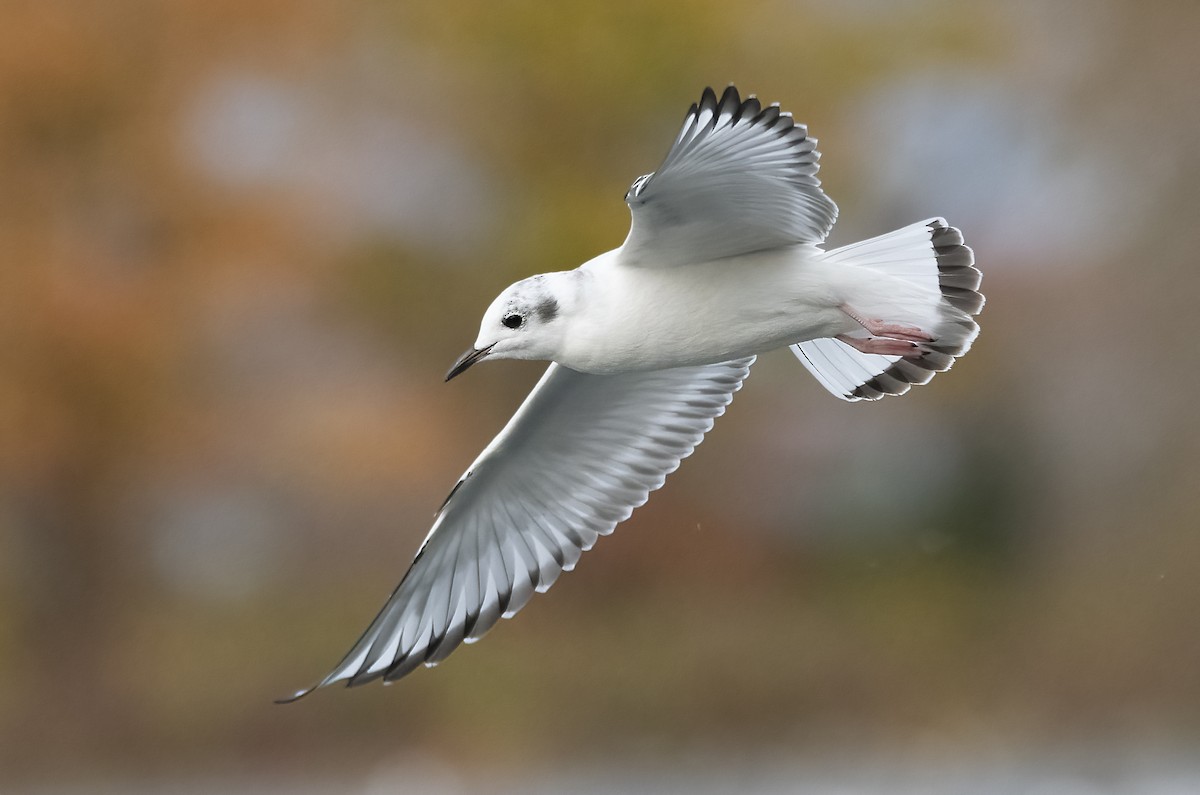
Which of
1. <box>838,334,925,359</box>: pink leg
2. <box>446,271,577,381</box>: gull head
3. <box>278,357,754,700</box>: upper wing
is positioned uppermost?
<box>838,334,925,359</box>: pink leg

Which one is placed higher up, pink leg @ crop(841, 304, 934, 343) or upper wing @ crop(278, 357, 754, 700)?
pink leg @ crop(841, 304, 934, 343)

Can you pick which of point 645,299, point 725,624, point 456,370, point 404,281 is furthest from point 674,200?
point 725,624

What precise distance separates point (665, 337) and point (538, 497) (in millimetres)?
581

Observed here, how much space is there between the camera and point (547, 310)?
2232 mm

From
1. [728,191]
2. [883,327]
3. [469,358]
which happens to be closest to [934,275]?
[883,327]

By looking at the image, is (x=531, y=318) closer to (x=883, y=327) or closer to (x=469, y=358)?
(x=469, y=358)

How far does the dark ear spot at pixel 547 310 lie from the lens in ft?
7.32

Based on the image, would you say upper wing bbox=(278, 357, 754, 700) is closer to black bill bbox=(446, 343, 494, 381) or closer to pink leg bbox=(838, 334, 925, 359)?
black bill bbox=(446, 343, 494, 381)

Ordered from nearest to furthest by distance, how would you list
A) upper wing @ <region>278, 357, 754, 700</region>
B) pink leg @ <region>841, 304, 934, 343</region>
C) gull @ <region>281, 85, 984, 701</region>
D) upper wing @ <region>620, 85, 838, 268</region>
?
upper wing @ <region>620, 85, 838, 268</region>
gull @ <region>281, 85, 984, 701</region>
pink leg @ <region>841, 304, 934, 343</region>
upper wing @ <region>278, 357, 754, 700</region>

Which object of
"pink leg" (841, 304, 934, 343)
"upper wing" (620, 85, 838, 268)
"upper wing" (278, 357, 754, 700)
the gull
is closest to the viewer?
"upper wing" (620, 85, 838, 268)

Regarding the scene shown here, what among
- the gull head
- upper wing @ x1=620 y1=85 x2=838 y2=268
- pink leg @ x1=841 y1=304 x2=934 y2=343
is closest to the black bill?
the gull head

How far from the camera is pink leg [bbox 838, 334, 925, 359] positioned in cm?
232

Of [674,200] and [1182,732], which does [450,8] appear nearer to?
[1182,732]

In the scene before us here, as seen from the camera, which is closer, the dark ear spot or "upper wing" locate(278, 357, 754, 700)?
the dark ear spot
